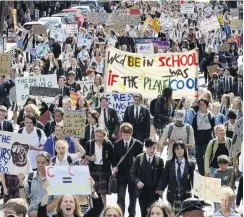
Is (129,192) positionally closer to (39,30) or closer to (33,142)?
(33,142)

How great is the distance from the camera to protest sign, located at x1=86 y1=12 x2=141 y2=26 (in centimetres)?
3367

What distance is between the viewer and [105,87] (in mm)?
16531

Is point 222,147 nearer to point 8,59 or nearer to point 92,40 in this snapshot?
point 8,59

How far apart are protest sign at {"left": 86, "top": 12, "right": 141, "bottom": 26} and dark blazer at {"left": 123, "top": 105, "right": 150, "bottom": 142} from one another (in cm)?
1851

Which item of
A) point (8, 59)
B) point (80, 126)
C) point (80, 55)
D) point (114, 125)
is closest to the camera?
point (80, 126)

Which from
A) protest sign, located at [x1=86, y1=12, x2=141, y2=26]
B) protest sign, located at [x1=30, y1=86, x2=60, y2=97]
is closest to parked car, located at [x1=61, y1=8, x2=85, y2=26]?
protest sign, located at [x1=86, y1=12, x2=141, y2=26]

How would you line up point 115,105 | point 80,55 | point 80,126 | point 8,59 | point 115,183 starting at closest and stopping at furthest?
point 115,183 → point 80,126 → point 115,105 → point 8,59 → point 80,55

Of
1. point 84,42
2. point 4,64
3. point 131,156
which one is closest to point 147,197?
point 131,156

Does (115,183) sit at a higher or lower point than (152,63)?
lower

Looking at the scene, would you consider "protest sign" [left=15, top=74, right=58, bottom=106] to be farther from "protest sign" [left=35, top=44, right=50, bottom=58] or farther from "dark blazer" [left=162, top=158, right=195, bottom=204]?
"protest sign" [left=35, top=44, right=50, bottom=58]

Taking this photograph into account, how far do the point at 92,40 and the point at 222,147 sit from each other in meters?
18.0

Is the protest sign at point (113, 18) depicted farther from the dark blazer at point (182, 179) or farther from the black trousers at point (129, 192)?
the dark blazer at point (182, 179)

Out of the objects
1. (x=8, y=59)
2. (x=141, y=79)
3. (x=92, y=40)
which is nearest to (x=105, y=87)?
(x=141, y=79)

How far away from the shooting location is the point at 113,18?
33969 millimetres
